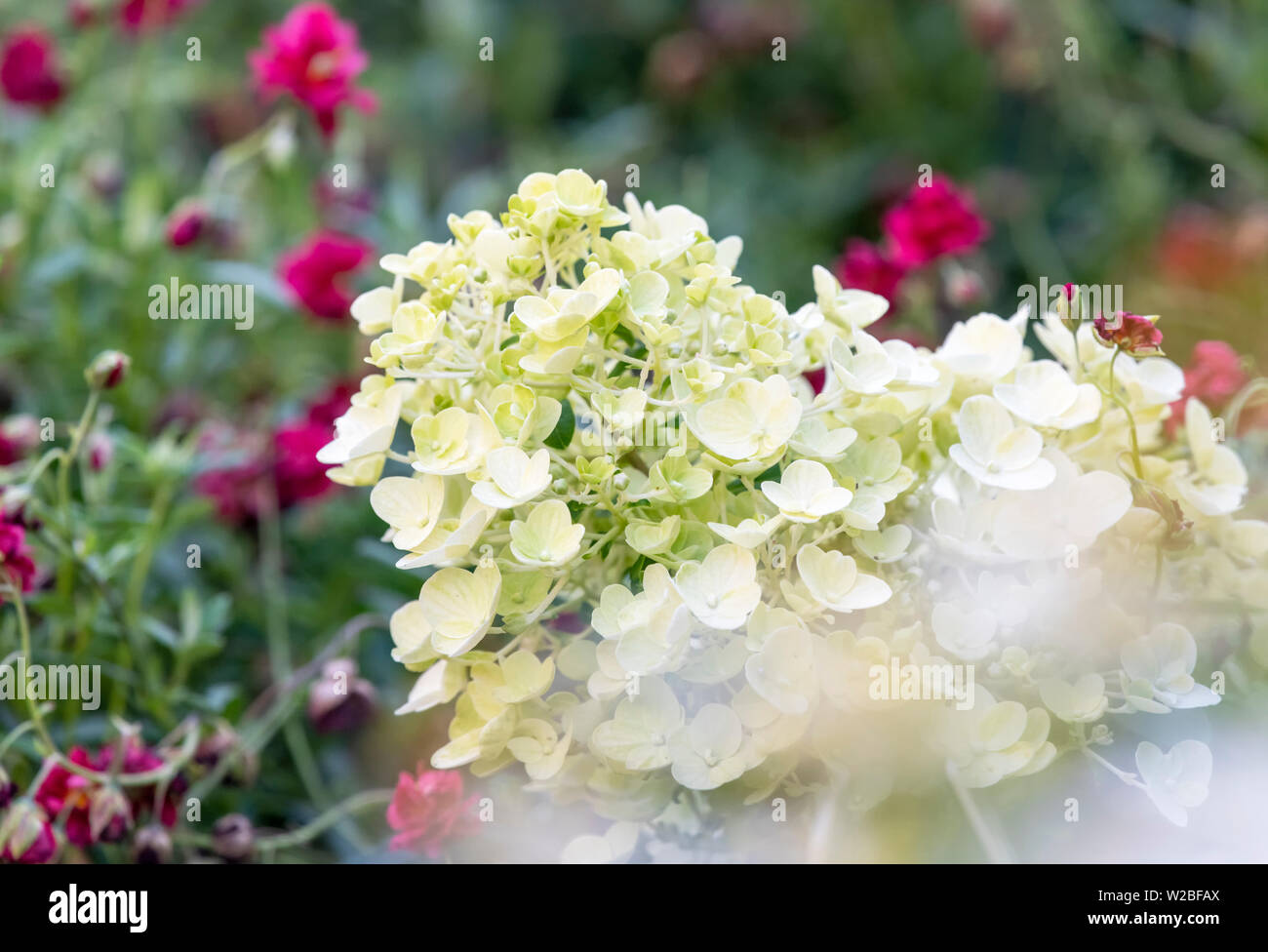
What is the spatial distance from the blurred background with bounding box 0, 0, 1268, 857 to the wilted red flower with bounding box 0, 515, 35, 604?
0.26ft

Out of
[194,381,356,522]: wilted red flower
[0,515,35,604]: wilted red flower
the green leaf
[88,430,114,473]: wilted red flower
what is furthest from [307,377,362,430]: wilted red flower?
the green leaf

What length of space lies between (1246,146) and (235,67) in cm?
136

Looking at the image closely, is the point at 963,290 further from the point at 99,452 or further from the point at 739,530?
the point at 99,452

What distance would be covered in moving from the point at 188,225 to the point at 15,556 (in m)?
0.35

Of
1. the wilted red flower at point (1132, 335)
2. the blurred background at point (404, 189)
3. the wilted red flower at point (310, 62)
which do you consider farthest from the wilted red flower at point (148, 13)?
the wilted red flower at point (1132, 335)

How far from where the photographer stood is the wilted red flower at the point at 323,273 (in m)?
0.87

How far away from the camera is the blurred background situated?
81 centimetres

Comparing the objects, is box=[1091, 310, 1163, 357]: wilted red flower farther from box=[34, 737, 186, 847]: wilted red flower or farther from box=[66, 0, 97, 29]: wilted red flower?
box=[66, 0, 97, 29]: wilted red flower

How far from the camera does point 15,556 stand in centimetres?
58

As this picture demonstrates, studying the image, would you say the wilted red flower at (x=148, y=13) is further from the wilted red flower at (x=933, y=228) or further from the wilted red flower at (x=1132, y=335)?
the wilted red flower at (x=1132, y=335)

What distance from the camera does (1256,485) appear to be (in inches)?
24.8

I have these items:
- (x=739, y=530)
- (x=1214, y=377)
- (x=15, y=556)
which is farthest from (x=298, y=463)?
(x=1214, y=377)
